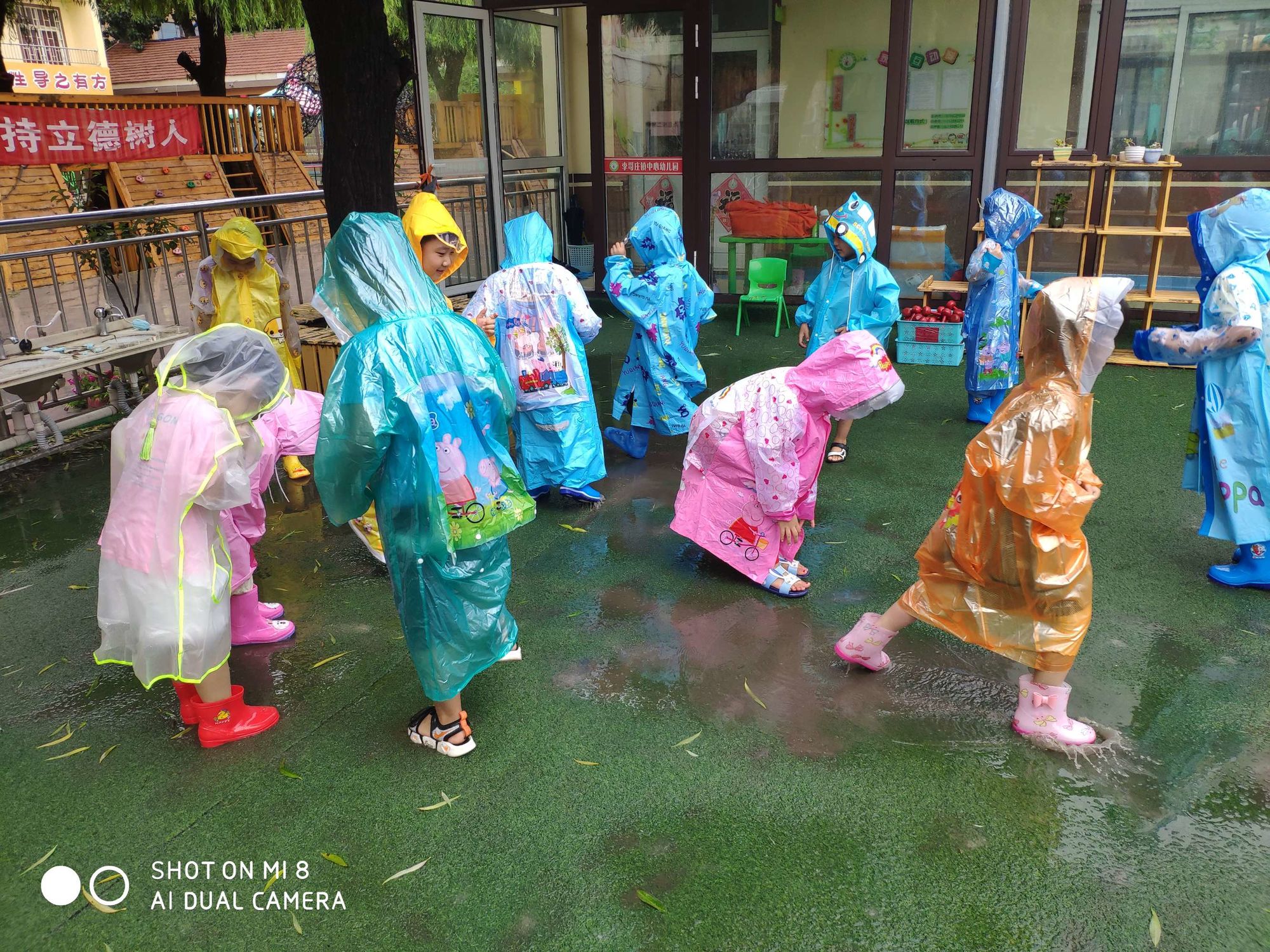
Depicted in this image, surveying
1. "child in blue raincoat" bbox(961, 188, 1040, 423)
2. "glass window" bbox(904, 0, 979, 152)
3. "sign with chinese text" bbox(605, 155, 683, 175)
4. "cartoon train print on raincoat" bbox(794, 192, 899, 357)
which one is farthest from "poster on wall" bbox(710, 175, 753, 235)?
"cartoon train print on raincoat" bbox(794, 192, 899, 357)

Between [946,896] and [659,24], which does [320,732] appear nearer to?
[946,896]

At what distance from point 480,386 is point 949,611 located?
160cm

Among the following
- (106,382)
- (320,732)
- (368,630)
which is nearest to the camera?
(320,732)

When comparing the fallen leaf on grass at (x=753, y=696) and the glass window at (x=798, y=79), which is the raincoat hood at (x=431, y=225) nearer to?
the fallen leaf on grass at (x=753, y=696)

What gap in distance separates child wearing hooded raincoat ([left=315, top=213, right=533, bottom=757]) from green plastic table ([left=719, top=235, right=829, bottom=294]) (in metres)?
6.57

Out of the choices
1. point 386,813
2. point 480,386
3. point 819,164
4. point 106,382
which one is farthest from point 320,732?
point 819,164

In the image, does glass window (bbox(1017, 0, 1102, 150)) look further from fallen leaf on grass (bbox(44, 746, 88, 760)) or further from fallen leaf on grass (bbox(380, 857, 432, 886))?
fallen leaf on grass (bbox(44, 746, 88, 760))

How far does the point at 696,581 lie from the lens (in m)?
4.02

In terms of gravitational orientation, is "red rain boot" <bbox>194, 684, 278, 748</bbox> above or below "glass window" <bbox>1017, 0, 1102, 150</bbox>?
below

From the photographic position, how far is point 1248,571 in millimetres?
3801

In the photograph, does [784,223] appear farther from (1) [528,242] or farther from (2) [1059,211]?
(1) [528,242]

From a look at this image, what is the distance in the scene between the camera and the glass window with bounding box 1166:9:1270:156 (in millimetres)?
7781

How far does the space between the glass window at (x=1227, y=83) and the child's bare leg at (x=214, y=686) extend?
28.6 feet

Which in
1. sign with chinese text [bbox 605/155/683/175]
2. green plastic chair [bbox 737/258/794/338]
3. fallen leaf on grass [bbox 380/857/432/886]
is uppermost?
sign with chinese text [bbox 605/155/683/175]
